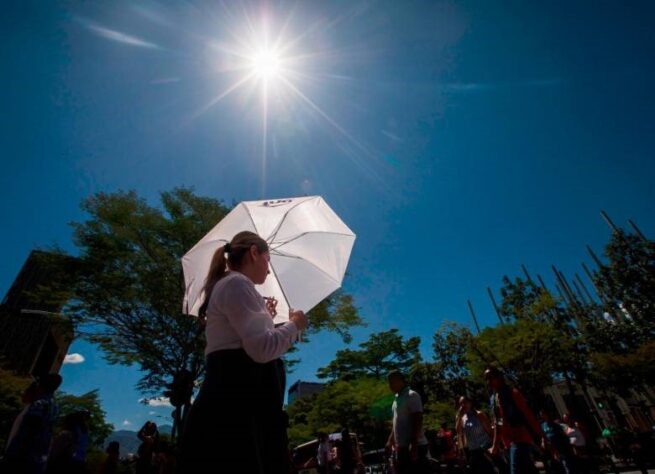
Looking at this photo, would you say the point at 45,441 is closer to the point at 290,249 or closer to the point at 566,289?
the point at 290,249

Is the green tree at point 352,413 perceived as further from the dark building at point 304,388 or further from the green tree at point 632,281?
the dark building at point 304,388

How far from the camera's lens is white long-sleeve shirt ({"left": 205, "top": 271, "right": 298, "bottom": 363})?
126 cm

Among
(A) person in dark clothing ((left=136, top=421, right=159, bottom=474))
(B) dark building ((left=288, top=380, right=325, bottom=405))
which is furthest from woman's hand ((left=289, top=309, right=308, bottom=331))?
(B) dark building ((left=288, top=380, right=325, bottom=405))

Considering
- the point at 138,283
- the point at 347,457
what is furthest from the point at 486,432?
the point at 138,283

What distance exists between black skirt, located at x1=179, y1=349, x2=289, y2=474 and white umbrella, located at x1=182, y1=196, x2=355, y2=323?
947 millimetres

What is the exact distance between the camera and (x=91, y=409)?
24047mm

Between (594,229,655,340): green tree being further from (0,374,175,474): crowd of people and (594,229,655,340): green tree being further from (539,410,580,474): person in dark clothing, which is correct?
(0,374,175,474): crowd of people

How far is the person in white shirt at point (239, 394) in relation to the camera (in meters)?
1.17

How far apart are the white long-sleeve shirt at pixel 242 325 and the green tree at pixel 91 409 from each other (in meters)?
27.6

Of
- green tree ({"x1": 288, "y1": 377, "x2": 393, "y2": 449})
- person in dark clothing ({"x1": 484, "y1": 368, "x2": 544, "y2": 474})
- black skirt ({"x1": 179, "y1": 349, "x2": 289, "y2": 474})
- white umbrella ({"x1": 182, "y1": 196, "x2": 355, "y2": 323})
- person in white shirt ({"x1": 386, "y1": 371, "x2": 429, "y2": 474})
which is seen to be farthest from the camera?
green tree ({"x1": 288, "y1": 377, "x2": 393, "y2": 449})

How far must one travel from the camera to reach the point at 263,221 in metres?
2.71

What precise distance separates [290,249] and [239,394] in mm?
1499

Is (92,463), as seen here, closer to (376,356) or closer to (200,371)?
(200,371)

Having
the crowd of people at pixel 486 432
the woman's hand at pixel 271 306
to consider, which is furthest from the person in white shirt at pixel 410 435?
the woman's hand at pixel 271 306
